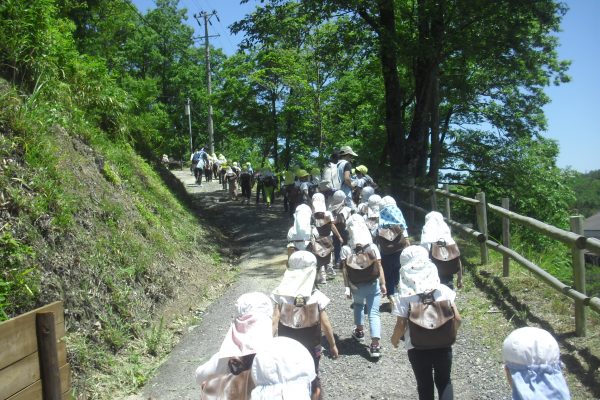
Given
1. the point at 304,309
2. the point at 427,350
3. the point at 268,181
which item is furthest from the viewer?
the point at 268,181

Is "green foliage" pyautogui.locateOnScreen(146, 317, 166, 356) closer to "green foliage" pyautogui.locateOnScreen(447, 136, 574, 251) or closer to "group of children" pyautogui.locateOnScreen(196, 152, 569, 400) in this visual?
"group of children" pyautogui.locateOnScreen(196, 152, 569, 400)

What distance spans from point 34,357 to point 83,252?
3.45 meters

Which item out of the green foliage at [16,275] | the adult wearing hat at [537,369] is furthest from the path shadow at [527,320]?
the green foliage at [16,275]

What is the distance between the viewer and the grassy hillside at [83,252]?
5191 millimetres

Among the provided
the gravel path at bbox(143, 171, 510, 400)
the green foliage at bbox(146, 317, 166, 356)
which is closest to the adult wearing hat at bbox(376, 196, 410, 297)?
the gravel path at bbox(143, 171, 510, 400)

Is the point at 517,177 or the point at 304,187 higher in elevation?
the point at 304,187

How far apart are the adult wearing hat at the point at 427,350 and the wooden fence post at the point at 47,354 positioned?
2549 mm

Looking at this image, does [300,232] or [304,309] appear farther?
[300,232]

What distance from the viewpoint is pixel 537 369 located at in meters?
2.75

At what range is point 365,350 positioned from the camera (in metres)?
6.45

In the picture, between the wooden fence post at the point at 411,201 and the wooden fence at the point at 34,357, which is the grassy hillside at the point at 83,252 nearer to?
the wooden fence at the point at 34,357

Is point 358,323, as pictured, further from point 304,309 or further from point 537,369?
point 537,369

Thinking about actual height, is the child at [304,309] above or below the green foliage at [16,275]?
below

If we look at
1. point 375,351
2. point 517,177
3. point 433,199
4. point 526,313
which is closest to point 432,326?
point 375,351
